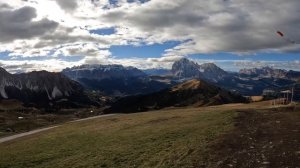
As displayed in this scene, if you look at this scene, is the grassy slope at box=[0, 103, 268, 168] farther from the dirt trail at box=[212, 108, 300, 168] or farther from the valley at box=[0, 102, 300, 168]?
the dirt trail at box=[212, 108, 300, 168]

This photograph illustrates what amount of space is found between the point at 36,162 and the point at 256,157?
73.2 feet

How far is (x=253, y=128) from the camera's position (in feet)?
153

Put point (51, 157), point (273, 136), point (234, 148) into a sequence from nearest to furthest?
1. point (234, 148)
2. point (273, 136)
3. point (51, 157)

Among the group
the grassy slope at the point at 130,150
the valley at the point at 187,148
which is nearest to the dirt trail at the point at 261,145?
the valley at the point at 187,148

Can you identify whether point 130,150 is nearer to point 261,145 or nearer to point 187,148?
point 187,148

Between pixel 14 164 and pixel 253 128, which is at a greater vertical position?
pixel 253 128

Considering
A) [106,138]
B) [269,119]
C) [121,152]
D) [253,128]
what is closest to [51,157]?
[121,152]

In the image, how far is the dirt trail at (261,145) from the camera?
104 ft

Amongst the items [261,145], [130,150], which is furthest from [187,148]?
[261,145]

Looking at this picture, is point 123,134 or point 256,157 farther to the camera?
point 123,134

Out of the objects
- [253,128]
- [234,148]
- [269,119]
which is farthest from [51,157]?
[269,119]

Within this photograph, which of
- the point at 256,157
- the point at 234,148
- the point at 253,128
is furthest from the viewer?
the point at 253,128

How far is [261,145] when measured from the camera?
3716 centimetres

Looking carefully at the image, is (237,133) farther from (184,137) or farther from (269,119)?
(269,119)
